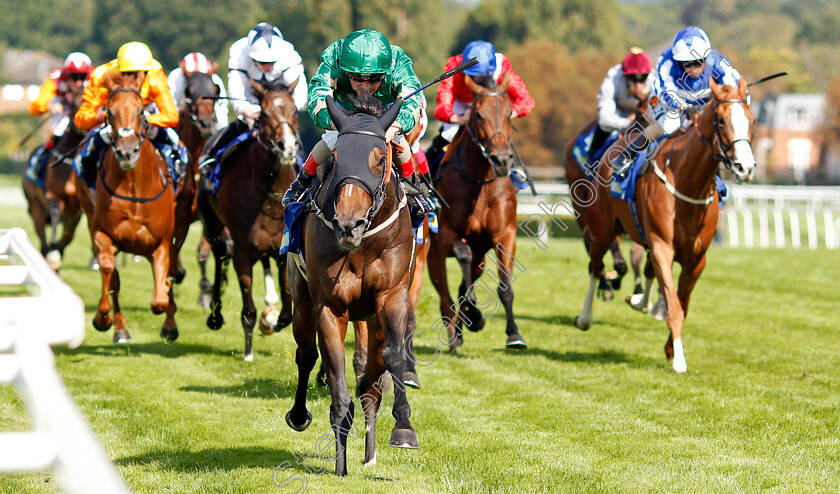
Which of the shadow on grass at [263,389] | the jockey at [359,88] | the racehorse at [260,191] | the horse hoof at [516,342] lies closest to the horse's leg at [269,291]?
the racehorse at [260,191]

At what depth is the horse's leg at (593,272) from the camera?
940cm

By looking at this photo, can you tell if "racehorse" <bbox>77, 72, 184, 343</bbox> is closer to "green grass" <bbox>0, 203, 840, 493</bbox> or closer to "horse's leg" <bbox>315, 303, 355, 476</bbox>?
"green grass" <bbox>0, 203, 840, 493</bbox>

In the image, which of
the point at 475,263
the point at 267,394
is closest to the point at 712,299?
the point at 475,263

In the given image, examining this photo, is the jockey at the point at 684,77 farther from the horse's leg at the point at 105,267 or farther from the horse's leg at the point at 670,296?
the horse's leg at the point at 105,267

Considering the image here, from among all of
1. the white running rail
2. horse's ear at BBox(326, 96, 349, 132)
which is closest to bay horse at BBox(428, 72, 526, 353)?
horse's ear at BBox(326, 96, 349, 132)

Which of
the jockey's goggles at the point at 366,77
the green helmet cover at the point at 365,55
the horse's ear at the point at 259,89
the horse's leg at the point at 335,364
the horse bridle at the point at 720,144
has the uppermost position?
the green helmet cover at the point at 365,55

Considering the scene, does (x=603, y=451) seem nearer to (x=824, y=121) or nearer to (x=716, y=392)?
(x=716, y=392)

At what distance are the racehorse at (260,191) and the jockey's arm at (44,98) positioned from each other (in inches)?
165

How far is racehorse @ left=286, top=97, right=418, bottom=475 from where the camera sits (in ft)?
14.2

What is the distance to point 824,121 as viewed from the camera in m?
56.2

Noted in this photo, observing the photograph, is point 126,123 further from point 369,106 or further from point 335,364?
point 335,364

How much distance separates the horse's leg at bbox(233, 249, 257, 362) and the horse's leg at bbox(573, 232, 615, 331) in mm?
3157

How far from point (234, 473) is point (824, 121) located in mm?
57049

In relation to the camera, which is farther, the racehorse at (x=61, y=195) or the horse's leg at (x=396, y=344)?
the racehorse at (x=61, y=195)
